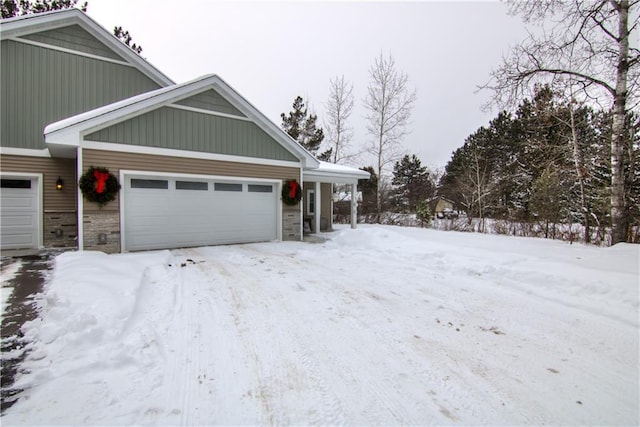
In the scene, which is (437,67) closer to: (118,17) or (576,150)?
(576,150)

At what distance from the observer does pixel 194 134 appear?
8.77 meters

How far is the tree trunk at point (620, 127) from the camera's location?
7141mm

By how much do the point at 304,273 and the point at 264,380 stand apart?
3.52 metres

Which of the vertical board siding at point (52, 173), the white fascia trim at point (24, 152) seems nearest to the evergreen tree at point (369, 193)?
the vertical board siding at point (52, 173)

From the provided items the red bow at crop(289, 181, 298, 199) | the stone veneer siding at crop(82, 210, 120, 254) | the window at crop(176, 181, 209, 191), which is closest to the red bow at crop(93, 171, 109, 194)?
the stone veneer siding at crop(82, 210, 120, 254)

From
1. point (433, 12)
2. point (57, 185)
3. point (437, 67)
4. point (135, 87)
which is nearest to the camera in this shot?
point (57, 185)

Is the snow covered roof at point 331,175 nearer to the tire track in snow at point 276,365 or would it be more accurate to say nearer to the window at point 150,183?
the window at point 150,183

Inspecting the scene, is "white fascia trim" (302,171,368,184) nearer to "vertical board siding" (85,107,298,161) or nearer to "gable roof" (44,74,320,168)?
"gable roof" (44,74,320,168)

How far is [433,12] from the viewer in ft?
37.0

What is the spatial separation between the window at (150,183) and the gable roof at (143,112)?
148cm

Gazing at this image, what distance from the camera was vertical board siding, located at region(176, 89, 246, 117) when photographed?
8749 millimetres

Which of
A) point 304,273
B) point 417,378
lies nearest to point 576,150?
point 304,273

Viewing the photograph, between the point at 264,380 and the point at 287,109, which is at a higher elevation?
the point at 287,109

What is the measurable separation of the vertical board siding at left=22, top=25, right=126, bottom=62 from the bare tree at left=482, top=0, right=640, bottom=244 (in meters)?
12.2
